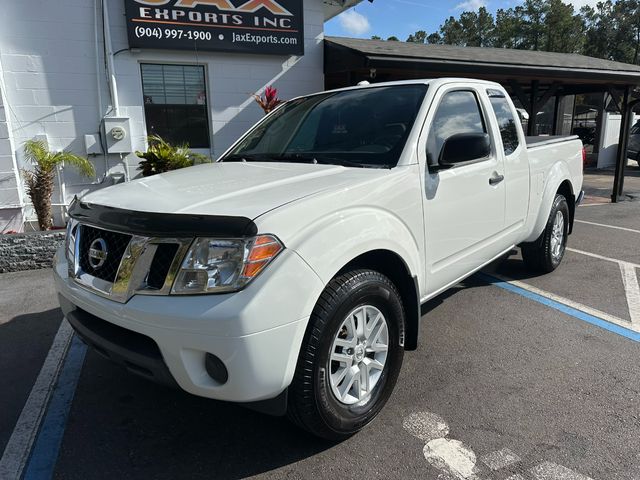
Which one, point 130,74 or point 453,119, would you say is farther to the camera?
point 130,74

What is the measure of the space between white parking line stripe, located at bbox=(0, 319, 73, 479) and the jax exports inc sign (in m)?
5.55

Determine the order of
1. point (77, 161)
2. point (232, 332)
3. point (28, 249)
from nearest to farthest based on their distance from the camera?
point (232, 332) < point (28, 249) < point (77, 161)

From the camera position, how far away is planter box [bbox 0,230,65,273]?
5.95 m

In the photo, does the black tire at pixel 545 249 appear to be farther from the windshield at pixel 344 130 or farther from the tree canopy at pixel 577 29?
the tree canopy at pixel 577 29

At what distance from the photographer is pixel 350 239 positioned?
7.79 feet

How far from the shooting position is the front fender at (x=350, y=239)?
7.19 feet

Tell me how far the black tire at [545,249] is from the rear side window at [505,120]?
3.56 ft

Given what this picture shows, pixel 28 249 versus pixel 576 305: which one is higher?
pixel 28 249

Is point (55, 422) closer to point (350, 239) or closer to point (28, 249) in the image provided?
point (350, 239)

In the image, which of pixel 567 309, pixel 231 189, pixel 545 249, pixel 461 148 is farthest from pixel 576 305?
pixel 231 189

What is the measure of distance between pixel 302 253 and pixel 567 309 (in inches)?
126

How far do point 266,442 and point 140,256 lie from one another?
1219 mm

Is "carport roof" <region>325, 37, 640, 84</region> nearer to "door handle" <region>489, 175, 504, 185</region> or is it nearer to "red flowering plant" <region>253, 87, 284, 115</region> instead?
"red flowering plant" <region>253, 87, 284, 115</region>

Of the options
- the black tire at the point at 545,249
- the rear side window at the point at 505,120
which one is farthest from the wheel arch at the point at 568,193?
the rear side window at the point at 505,120
